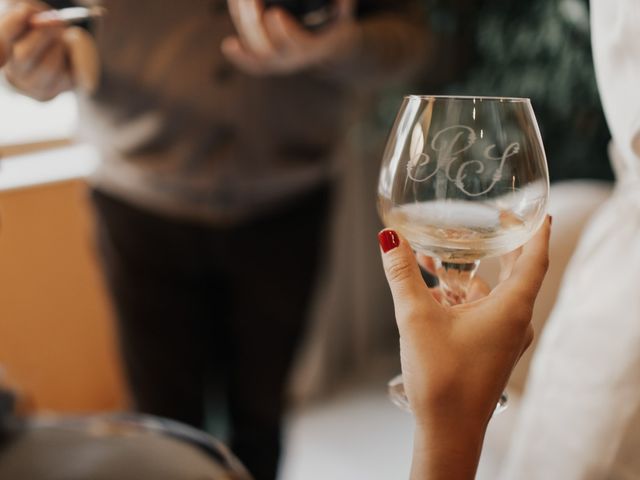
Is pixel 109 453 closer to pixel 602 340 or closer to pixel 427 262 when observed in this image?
pixel 427 262

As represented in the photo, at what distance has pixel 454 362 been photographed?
0.37 m

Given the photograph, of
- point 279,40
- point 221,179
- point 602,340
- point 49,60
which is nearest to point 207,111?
point 221,179

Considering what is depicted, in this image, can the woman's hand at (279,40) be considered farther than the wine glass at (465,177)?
Yes

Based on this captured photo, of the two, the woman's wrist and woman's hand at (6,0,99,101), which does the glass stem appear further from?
woman's hand at (6,0,99,101)

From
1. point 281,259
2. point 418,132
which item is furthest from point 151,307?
point 418,132

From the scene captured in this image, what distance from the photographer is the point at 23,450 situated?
1.87 feet

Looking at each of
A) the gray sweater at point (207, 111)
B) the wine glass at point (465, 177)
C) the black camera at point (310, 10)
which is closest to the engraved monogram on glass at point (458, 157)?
the wine glass at point (465, 177)

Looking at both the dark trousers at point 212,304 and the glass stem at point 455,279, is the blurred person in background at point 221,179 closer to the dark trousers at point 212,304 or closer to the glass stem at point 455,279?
the dark trousers at point 212,304

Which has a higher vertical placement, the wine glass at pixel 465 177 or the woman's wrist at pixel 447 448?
the wine glass at pixel 465 177

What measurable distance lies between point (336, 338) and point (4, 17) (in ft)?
5.98

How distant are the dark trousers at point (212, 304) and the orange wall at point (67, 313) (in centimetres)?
14

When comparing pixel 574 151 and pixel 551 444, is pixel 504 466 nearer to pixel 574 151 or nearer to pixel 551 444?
pixel 551 444

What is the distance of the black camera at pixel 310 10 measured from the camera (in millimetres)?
808

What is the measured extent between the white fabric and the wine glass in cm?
12
